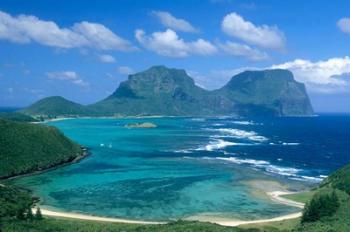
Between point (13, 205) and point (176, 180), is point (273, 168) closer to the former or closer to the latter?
point (176, 180)

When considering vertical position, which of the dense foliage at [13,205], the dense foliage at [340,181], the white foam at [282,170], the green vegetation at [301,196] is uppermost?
the dense foliage at [340,181]

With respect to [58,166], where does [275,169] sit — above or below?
below

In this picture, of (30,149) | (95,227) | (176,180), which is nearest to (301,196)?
(176,180)

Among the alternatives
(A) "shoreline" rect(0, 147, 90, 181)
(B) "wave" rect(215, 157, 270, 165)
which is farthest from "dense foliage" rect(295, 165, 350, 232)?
(A) "shoreline" rect(0, 147, 90, 181)

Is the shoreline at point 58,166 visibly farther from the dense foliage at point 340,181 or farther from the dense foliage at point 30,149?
the dense foliage at point 340,181

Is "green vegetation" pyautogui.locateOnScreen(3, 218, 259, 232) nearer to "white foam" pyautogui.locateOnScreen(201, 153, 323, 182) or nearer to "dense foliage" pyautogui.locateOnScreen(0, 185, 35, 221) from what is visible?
"dense foliage" pyautogui.locateOnScreen(0, 185, 35, 221)

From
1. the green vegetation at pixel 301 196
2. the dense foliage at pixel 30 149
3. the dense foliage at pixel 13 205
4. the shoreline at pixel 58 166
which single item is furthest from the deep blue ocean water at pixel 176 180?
the dense foliage at pixel 13 205

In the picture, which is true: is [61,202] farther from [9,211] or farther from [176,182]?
[176,182]

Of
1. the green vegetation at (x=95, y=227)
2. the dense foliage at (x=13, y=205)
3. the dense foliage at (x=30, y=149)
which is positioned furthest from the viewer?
the dense foliage at (x=30, y=149)

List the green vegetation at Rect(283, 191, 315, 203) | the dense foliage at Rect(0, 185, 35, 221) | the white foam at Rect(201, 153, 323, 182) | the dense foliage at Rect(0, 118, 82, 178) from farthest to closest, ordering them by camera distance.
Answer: the white foam at Rect(201, 153, 323, 182) → the dense foliage at Rect(0, 118, 82, 178) → the green vegetation at Rect(283, 191, 315, 203) → the dense foliage at Rect(0, 185, 35, 221)
